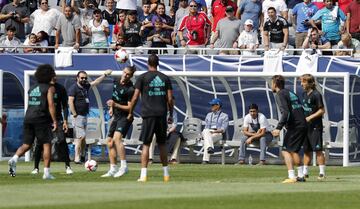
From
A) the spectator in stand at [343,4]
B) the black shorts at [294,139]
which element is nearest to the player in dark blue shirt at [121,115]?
the black shorts at [294,139]

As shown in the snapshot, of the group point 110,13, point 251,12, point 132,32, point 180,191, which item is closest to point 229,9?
point 251,12

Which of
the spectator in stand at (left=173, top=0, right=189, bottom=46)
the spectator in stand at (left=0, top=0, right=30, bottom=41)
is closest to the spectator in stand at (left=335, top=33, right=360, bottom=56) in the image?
the spectator in stand at (left=173, top=0, right=189, bottom=46)

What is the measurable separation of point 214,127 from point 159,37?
3977 millimetres

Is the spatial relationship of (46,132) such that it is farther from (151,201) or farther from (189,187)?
Result: (151,201)

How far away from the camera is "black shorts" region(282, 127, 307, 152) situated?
22.7 meters

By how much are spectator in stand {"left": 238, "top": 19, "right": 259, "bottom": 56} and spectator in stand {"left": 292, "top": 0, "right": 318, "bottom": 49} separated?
49.2 inches

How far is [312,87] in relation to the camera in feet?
78.5

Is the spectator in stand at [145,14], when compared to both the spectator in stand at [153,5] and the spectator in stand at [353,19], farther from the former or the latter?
the spectator in stand at [353,19]

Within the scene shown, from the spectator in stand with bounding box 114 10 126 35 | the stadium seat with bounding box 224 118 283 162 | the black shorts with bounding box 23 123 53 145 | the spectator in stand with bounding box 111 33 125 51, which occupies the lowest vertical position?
the stadium seat with bounding box 224 118 283 162

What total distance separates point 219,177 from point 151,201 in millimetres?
6872

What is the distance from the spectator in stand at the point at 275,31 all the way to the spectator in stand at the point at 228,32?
1.01m

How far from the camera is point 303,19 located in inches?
1380

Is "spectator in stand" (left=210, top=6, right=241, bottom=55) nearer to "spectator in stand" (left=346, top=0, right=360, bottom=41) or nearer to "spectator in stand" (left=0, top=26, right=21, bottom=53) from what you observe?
"spectator in stand" (left=346, top=0, right=360, bottom=41)

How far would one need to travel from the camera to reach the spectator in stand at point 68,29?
36.2 metres
